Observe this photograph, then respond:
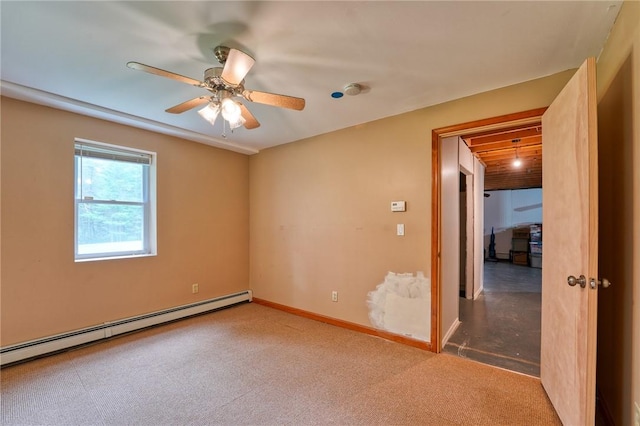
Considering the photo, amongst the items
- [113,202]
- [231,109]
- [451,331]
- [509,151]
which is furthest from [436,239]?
[113,202]

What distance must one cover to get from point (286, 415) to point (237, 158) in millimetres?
3397

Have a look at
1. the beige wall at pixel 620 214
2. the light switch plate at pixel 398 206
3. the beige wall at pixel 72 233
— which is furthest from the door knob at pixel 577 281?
the beige wall at pixel 72 233

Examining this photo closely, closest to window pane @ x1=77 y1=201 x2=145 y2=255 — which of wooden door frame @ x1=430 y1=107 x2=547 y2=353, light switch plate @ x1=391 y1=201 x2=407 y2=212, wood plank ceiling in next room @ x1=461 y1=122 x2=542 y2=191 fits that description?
light switch plate @ x1=391 y1=201 x2=407 y2=212

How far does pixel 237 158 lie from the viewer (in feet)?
14.1

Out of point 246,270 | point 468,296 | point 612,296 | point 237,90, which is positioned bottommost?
point 468,296

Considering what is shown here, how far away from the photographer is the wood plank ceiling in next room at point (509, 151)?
→ 3479 mm

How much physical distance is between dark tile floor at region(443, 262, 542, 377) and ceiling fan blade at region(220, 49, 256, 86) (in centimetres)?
290

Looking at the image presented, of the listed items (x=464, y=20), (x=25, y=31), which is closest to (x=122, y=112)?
(x=25, y=31)

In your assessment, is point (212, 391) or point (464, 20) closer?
point (464, 20)

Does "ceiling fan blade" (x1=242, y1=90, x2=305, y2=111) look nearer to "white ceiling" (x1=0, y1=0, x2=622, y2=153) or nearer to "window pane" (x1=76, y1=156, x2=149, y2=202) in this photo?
"white ceiling" (x1=0, y1=0, x2=622, y2=153)

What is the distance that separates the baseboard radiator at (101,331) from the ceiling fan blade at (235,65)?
9.35 feet

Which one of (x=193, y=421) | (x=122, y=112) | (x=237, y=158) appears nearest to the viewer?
(x=193, y=421)

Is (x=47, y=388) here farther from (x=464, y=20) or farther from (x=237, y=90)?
(x=464, y=20)

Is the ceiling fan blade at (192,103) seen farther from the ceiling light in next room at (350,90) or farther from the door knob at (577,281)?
the door knob at (577,281)
